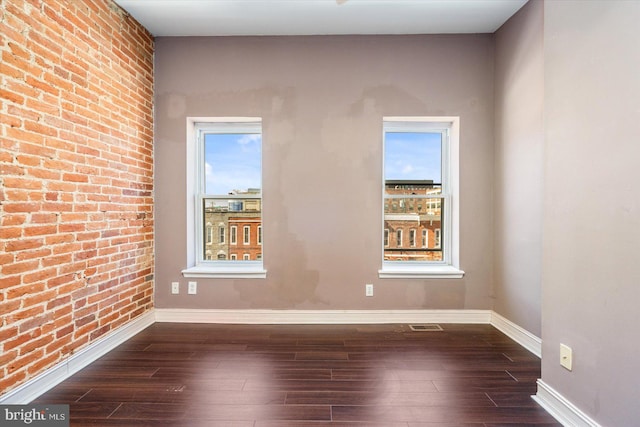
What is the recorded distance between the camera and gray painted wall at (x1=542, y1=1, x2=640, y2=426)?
1.42m

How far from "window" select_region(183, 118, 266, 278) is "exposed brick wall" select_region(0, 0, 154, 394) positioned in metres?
0.55

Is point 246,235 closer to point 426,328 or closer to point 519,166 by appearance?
point 426,328

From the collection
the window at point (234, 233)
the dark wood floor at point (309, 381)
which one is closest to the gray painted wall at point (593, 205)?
the dark wood floor at point (309, 381)

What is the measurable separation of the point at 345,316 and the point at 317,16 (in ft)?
9.65

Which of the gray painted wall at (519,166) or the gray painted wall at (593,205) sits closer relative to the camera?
the gray painted wall at (593,205)

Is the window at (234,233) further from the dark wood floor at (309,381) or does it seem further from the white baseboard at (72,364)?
the white baseboard at (72,364)

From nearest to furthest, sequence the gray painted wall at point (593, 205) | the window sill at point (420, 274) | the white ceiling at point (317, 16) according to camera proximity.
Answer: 1. the gray painted wall at point (593, 205)
2. the white ceiling at point (317, 16)
3. the window sill at point (420, 274)

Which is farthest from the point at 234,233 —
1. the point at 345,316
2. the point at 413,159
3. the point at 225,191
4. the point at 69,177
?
the point at 413,159

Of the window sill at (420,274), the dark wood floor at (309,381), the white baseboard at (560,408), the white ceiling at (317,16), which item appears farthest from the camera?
the window sill at (420,274)

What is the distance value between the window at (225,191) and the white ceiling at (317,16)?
3.16 ft

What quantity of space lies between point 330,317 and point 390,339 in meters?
0.69

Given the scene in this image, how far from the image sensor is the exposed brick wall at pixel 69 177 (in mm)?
1893

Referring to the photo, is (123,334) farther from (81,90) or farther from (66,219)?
(81,90)

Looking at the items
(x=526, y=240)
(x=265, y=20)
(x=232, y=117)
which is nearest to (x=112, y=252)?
(x=232, y=117)
